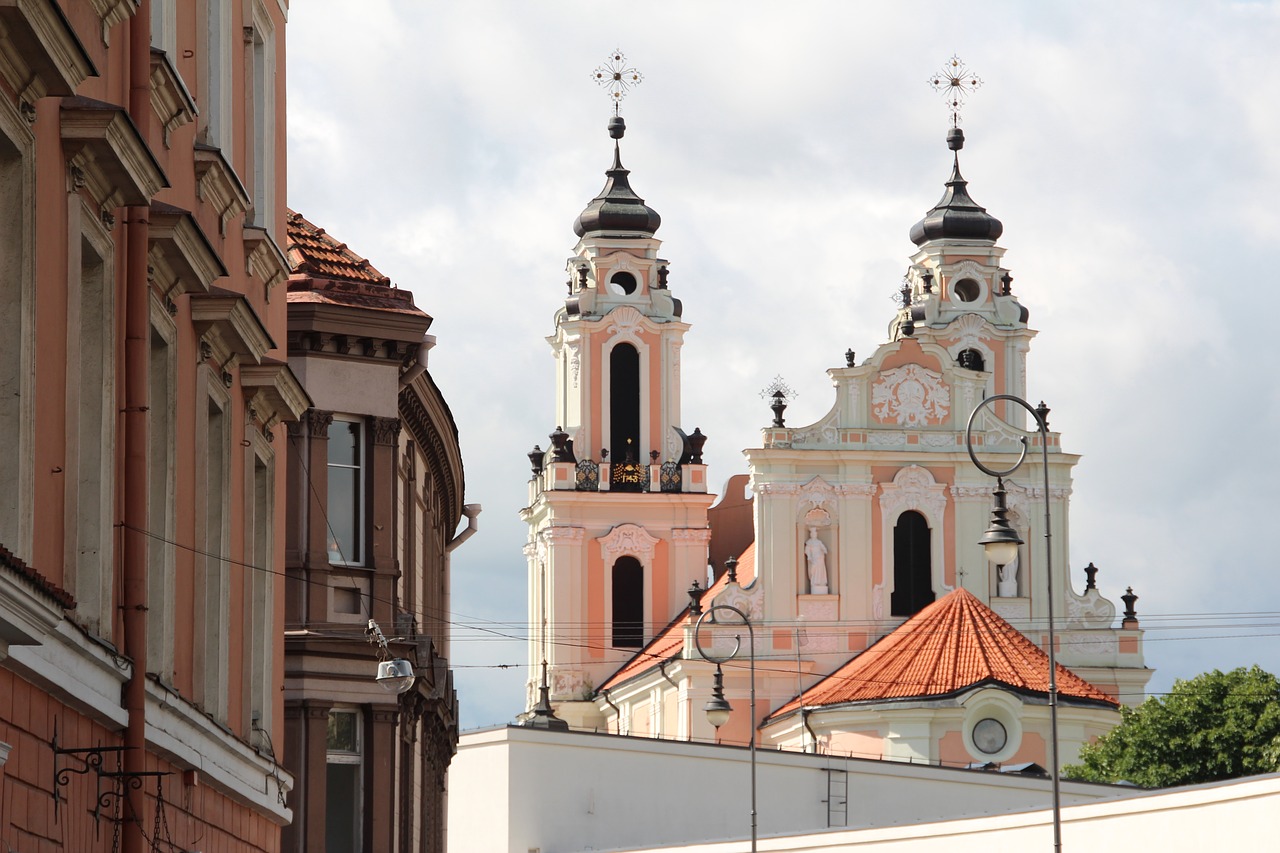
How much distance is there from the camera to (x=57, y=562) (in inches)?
542

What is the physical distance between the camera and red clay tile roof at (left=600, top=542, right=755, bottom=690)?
80125 mm

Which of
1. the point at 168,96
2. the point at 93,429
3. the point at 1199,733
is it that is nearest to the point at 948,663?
the point at 1199,733

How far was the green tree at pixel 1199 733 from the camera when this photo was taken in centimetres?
6988

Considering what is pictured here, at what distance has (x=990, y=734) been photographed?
225ft

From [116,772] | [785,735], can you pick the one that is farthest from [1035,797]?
[116,772]

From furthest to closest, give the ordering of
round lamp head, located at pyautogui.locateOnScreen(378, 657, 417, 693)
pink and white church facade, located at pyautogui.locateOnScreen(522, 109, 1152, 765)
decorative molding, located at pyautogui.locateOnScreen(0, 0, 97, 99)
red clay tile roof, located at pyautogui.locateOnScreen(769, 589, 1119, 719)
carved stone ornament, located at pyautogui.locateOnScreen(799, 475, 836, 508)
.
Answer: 1. carved stone ornament, located at pyautogui.locateOnScreen(799, 475, 836, 508)
2. pink and white church facade, located at pyautogui.locateOnScreen(522, 109, 1152, 765)
3. red clay tile roof, located at pyautogui.locateOnScreen(769, 589, 1119, 719)
4. round lamp head, located at pyautogui.locateOnScreen(378, 657, 417, 693)
5. decorative molding, located at pyautogui.locateOnScreen(0, 0, 97, 99)

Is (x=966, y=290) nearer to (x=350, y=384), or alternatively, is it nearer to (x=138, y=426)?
(x=350, y=384)

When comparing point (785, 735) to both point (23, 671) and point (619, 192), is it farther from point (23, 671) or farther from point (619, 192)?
point (23, 671)

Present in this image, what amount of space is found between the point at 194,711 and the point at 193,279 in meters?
2.72

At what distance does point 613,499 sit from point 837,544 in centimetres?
870

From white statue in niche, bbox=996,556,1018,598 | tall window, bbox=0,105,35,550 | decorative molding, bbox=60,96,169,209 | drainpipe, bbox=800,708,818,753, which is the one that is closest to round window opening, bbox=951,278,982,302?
Answer: white statue in niche, bbox=996,556,1018,598

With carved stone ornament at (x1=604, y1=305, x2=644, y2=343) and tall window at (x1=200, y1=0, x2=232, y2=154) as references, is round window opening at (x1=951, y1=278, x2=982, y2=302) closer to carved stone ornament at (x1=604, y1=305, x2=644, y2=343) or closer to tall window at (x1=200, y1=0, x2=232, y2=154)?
carved stone ornament at (x1=604, y1=305, x2=644, y2=343)

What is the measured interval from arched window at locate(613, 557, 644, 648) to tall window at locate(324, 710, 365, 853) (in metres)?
57.5

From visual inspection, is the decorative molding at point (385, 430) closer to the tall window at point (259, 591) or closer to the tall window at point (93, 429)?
the tall window at point (259, 591)
